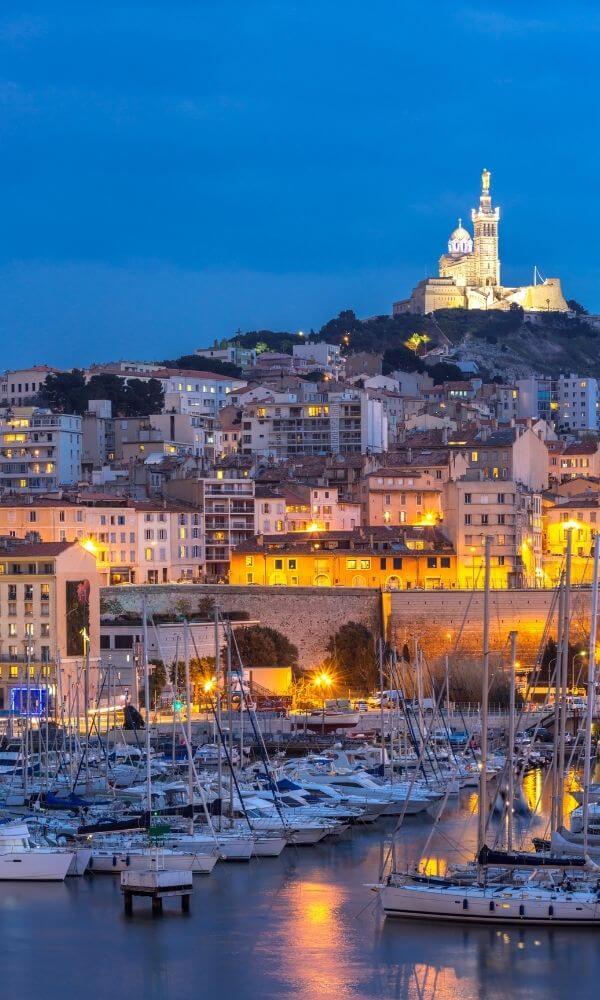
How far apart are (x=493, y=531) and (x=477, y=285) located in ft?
303

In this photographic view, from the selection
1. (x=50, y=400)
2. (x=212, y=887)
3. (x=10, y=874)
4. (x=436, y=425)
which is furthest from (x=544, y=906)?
(x=50, y=400)

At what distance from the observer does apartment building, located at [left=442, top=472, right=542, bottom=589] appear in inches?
2574

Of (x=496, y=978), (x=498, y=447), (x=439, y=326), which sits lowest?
(x=496, y=978)

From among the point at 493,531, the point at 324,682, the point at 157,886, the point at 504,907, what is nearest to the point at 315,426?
the point at 493,531

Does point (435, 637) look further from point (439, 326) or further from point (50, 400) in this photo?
point (439, 326)

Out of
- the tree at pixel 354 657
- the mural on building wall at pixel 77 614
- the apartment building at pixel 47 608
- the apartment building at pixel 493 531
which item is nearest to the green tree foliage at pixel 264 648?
the tree at pixel 354 657

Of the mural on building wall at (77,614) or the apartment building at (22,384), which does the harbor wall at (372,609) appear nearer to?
the mural on building wall at (77,614)

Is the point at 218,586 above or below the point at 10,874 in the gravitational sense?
above

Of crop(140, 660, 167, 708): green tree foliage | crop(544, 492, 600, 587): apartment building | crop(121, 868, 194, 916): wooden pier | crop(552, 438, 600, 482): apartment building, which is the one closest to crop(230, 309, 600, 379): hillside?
crop(552, 438, 600, 482): apartment building

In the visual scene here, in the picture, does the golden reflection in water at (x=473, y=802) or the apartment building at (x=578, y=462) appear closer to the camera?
the golden reflection in water at (x=473, y=802)

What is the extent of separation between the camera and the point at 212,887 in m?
33.7

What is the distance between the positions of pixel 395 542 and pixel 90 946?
35663 millimetres

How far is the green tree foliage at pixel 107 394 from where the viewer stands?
9631cm

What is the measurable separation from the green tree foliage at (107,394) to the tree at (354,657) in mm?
36182
